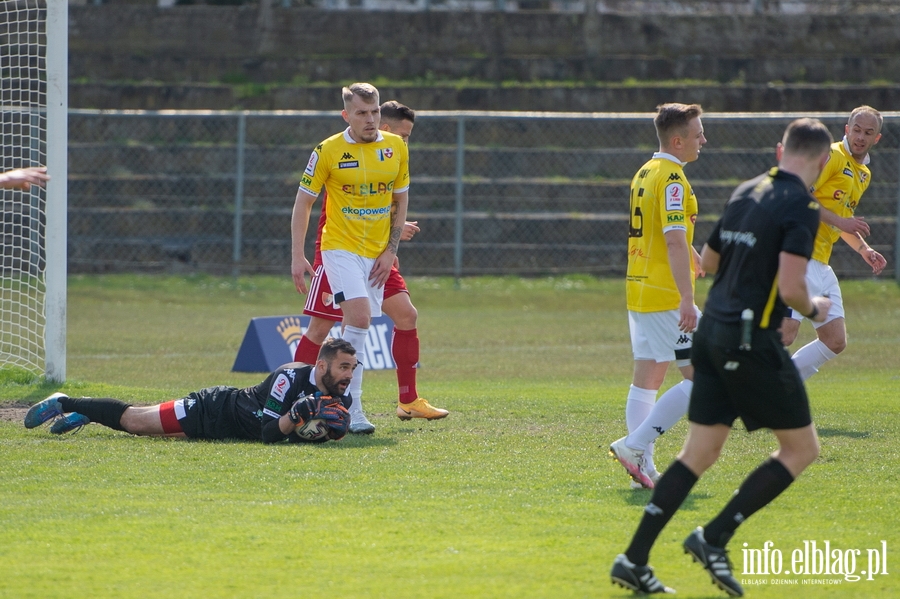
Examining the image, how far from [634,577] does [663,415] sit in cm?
173

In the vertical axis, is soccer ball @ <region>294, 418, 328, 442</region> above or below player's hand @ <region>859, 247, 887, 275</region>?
below

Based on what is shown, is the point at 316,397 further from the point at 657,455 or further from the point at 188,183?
the point at 188,183

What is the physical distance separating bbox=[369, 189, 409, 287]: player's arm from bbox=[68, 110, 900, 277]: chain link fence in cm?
1090

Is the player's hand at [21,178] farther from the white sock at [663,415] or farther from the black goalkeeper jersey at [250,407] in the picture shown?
the white sock at [663,415]

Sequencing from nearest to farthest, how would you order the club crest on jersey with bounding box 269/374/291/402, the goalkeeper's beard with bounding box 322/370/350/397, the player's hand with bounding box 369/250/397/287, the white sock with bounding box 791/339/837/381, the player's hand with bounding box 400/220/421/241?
1. the goalkeeper's beard with bounding box 322/370/350/397
2. the club crest on jersey with bounding box 269/374/291/402
3. the player's hand with bounding box 369/250/397/287
4. the white sock with bounding box 791/339/837/381
5. the player's hand with bounding box 400/220/421/241

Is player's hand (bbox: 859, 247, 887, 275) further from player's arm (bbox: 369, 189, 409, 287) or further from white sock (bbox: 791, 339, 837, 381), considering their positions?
player's arm (bbox: 369, 189, 409, 287)

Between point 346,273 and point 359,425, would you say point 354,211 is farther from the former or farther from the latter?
point 359,425

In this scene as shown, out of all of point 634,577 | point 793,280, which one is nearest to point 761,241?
point 793,280

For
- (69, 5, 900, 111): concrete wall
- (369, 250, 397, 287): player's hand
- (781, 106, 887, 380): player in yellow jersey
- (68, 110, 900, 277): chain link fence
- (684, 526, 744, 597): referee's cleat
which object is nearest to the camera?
(684, 526, 744, 597): referee's cleat

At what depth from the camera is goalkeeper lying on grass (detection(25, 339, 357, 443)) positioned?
6891 millimetres

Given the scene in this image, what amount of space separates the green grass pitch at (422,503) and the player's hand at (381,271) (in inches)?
42.8

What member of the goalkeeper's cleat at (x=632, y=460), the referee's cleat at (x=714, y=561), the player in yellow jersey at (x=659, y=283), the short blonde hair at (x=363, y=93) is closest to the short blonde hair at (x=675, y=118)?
the player in yellow jersey at (x=659, y=283)

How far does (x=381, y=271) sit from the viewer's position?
776 centimetres

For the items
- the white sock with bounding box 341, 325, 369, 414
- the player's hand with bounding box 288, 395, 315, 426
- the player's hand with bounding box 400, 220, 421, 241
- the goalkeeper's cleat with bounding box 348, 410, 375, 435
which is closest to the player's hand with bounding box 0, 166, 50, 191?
the player's hand with bounding box 288, 395, 315, 426
